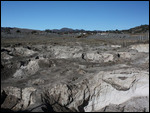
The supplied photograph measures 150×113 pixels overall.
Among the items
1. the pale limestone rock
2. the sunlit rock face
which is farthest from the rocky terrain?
the pale limestone rock

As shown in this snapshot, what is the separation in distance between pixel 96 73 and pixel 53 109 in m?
4.86

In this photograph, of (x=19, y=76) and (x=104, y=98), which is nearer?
(x=104, y=98)

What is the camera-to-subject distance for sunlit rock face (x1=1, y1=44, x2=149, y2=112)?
444 inches

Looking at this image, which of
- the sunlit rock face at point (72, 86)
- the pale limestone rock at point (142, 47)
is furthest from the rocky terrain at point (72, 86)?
the pale limestone rock at point (142, 47)

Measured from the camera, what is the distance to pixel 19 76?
47.8 feet

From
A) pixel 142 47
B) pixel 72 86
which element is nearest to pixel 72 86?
pixel 72 86

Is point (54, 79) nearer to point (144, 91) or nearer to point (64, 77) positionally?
point (64, 77)

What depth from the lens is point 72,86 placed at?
1237 centimetres

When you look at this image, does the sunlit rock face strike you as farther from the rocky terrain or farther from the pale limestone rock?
the pale limestone rock

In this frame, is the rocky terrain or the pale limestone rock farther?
the pale limestone rock

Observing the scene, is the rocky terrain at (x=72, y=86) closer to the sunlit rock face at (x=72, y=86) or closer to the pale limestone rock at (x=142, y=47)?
the sunlit rock face at (x=72, y=86)

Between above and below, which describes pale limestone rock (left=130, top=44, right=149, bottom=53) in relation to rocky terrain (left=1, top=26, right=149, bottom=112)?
above

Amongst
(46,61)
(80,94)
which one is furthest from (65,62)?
(80,94)

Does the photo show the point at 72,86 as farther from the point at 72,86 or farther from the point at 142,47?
the point at 142,47
